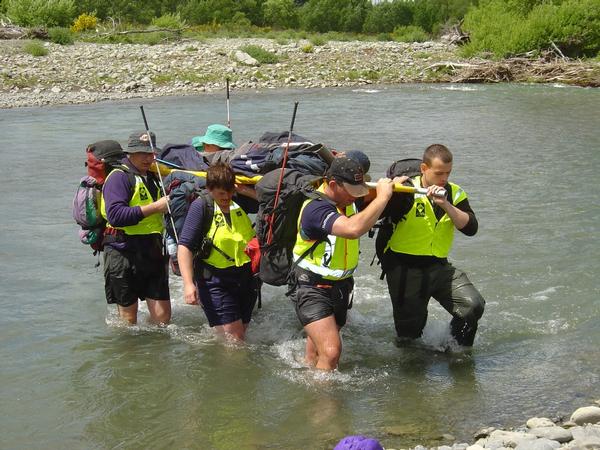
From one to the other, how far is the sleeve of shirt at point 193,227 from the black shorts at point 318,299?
3.17 ft

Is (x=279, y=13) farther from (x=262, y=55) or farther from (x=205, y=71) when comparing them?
(x=205, y=71)

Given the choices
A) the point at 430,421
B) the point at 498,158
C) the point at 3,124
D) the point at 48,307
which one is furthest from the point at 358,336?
the point at 3,124

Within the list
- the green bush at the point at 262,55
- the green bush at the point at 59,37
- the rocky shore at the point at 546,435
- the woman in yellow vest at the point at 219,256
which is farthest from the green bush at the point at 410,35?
the rocky shore at the point at 546,435

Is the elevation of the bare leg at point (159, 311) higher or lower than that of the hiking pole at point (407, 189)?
lower

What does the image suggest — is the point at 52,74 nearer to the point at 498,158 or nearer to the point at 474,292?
the point at 498,158

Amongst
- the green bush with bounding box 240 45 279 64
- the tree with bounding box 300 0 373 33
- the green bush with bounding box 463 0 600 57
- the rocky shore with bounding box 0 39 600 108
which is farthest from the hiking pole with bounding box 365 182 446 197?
the tree with bounding box 300 0 373 33

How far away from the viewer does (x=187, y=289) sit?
680 cm

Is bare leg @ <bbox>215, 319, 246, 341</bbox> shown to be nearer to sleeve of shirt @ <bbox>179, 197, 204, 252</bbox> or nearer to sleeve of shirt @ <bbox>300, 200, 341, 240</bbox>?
sleeve of shirt @ <bbox>179, 197, 204, 252</bbox>

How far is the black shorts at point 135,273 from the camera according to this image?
7898 mm

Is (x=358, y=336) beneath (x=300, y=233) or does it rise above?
beneath

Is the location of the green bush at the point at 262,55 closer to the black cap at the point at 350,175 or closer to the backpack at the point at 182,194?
the backpack at the point at 182,194

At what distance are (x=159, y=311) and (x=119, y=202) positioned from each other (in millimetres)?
1363

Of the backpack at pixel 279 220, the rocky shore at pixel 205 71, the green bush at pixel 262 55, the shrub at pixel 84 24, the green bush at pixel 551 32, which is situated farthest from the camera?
the shrub at pixel 84 24

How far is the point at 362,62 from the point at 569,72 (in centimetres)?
1031
